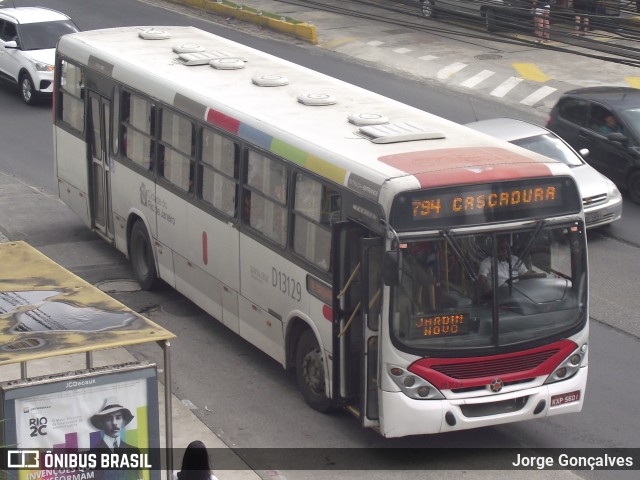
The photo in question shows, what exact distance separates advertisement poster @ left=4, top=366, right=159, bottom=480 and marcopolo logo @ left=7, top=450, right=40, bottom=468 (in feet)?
0.09

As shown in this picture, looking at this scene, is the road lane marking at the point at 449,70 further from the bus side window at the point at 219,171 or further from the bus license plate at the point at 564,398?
the bus license plate at the point at 564,398

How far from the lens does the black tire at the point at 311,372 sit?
36.6 ft

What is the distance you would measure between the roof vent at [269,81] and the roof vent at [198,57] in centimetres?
119

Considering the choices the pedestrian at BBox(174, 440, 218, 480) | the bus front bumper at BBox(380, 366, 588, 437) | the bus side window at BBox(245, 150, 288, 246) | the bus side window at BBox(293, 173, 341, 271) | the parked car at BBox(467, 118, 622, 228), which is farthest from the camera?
the parked car at BBox(467, 118, 622, 228)

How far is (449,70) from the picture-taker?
28781mm

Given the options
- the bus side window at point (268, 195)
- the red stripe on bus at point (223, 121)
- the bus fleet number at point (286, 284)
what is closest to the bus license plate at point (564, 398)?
the bus fleet number at point (286, 284)

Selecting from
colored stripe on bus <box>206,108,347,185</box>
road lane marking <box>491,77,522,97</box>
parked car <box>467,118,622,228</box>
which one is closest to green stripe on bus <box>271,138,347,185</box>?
colored stripe on bus <box>206,108,347,185</box>

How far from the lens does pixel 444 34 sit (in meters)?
32.8

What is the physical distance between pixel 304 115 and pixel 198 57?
3.00m

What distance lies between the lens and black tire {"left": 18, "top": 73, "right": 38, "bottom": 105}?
82.3ft

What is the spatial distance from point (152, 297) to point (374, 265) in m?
5.56

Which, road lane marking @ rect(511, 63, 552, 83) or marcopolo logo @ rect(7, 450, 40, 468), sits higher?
marcopolo logo @ rect(7, 450, 40, 468)

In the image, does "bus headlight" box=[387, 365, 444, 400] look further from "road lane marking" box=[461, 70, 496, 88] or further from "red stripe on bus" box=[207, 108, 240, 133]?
"road lane marking" box=[461, 70, 496, 88]

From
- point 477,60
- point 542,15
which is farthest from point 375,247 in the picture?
point 477,60
